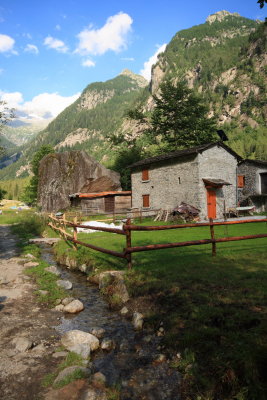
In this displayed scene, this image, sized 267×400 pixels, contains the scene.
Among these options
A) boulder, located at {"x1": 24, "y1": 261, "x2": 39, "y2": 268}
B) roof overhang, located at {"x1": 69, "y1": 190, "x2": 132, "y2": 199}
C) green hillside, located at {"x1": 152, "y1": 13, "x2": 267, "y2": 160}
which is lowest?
boulder, located at {"x1": 24, "y1": 261, "x2": 39, "y2": 268}

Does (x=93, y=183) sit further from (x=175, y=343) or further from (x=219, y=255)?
(x=175, y=343)

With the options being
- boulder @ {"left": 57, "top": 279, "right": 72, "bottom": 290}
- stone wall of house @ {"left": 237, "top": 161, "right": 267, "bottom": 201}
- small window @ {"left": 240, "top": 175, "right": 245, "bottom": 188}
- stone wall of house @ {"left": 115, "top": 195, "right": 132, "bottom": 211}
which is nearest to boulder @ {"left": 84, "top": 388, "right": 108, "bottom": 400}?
boulder @ {"left": 57, "top": 279, "right": 72, "bottom": 290}

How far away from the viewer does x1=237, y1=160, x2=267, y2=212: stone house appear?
106 ft

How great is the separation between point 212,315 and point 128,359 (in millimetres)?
1667

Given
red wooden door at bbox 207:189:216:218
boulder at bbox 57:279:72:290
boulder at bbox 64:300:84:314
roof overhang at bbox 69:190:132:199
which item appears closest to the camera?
boulder at bbox 64:300:84:314

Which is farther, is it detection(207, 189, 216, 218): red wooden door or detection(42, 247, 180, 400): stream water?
detection(207, 189, 216, 218): red wooden door

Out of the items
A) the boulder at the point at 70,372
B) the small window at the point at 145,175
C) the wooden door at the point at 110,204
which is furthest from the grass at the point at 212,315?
the wooden door at the point at 110,204

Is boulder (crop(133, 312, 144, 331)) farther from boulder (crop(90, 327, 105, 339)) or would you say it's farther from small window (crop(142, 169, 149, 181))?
small window (crop(142, 169, 149, 181))

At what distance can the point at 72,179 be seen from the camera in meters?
36.2

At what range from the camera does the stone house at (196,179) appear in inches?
951

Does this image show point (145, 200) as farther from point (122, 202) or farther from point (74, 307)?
point (74, 307)

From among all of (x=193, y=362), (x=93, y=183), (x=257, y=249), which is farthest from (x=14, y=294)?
(x=93, y=183)

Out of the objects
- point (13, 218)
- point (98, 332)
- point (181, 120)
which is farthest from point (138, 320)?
point (13, 218)

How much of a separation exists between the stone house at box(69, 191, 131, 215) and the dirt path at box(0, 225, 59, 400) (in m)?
24.7
